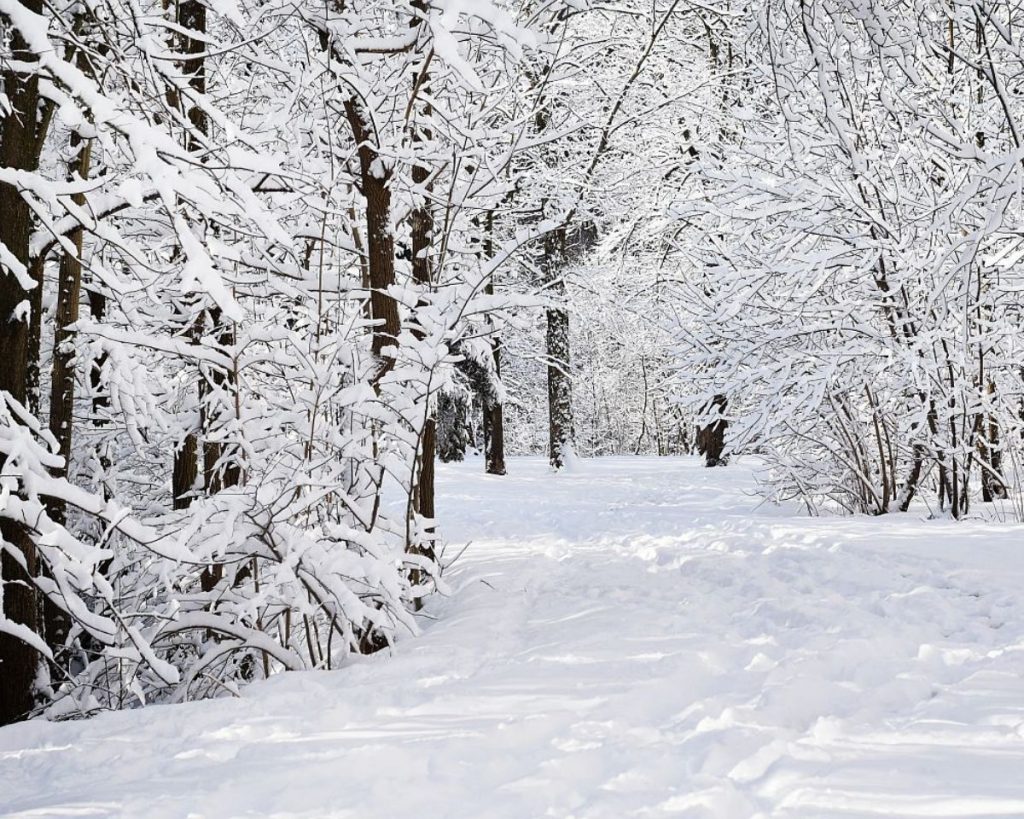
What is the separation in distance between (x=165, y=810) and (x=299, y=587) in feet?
5.49

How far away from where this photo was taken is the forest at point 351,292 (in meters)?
3.30

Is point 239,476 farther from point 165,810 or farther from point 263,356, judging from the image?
point 165,810

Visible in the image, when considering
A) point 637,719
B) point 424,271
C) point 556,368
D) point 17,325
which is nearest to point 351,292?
point 424,271

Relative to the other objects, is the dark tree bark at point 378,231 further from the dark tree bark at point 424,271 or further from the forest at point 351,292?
the dark tree bark at point 424,271

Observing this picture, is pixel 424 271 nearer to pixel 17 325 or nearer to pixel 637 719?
pixel 17 325

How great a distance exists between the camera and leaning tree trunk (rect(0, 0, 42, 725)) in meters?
3.64

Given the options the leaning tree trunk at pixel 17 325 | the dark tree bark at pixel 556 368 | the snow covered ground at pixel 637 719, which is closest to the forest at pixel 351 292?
the leaning tree trunk at pixel 17 325

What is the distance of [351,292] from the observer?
15.9 ft

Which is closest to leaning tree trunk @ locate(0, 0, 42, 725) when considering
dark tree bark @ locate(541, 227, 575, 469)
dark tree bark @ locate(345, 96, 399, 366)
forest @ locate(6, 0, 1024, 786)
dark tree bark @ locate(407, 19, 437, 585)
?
forest @ locate(6, 0, 1024, 786)

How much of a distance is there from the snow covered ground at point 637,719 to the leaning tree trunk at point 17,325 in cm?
89

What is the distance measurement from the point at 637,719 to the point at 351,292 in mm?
3031

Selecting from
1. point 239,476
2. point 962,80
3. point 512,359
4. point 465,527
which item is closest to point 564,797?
point 239,476

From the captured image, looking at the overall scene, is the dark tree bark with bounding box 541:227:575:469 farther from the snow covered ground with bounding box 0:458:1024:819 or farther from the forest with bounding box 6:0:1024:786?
the snow covered ground with bounding box 0:458:1024:819

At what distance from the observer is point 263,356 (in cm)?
422
